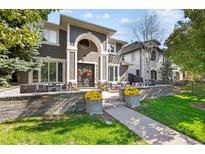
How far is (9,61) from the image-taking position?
9.34 m

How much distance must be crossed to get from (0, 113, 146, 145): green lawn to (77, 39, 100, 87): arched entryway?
7.82 meters

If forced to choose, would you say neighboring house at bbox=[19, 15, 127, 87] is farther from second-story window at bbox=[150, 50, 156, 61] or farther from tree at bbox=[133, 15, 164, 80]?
second-story window at bbox=[150, 50, 156, 61]

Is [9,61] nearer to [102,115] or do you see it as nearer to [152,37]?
[102,115]

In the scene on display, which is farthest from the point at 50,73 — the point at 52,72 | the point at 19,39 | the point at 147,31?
Answer: the point at 147,31

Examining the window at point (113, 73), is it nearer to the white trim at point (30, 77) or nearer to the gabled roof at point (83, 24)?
the gabled roof at point (83, 24)

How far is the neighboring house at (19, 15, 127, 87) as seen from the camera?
468 inches

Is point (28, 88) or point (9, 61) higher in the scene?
point (9, 61)

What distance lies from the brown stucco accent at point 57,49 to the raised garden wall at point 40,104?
252 inches

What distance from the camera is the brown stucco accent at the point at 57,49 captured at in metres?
12.1

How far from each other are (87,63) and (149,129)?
8997 millimetres

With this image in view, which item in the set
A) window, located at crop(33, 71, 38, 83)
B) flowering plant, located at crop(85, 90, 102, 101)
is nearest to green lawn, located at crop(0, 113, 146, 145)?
flowering plant, located at crop(85, 90, 102, 101)

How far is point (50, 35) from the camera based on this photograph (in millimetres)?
12438
